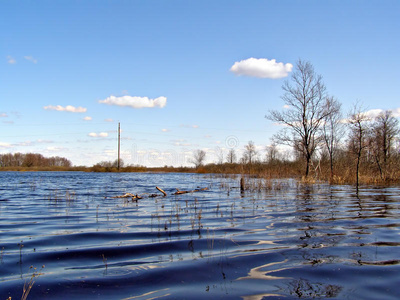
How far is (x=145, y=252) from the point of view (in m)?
6.04

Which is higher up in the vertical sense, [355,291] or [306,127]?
[306,127]

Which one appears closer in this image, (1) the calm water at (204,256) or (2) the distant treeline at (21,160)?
(1) the calm water at (204,256)

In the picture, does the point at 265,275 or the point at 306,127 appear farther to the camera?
the point at 306,127

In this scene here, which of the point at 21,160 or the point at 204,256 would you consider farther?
the point at 21,160

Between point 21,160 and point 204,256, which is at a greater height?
point 21,160

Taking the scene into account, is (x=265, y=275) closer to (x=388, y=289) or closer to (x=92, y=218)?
(x=388, y=289)

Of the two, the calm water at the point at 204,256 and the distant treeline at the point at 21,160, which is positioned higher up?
the distant treeline at the point at 21,160

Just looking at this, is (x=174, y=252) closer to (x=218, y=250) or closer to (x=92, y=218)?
(x=218, y=250)

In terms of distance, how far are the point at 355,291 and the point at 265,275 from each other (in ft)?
3.95

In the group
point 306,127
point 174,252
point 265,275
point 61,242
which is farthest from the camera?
point 306,127

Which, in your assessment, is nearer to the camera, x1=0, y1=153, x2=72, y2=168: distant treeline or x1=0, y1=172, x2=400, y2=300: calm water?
x1=0, y1=172, x2=400, y2=300: calm water

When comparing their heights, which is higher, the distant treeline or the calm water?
the distant treeline

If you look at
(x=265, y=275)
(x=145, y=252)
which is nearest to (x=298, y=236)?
(x=265, y=275)

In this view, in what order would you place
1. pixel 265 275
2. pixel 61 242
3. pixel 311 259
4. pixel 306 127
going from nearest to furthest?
pixel 265 275, pixel 311 259, pixel 61 242, pixel 306 127
